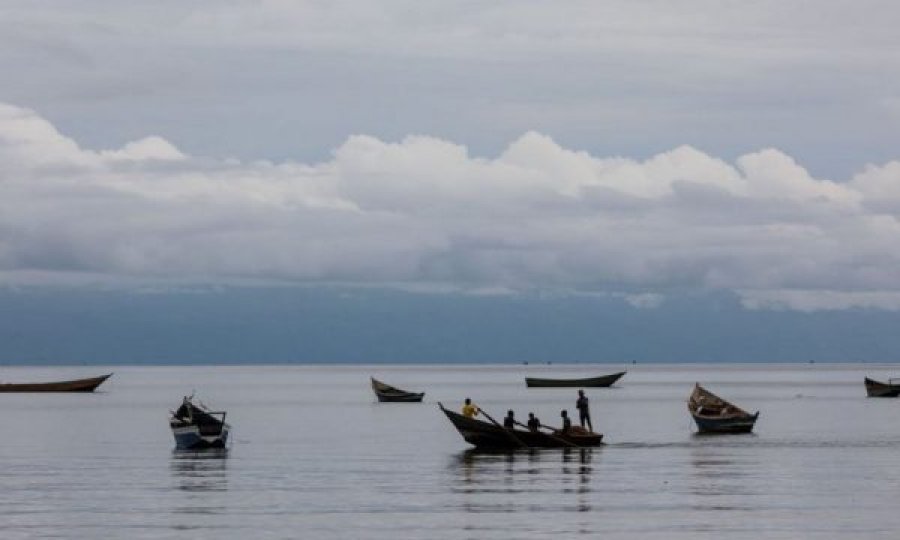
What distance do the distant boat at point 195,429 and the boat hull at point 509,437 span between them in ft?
41.3

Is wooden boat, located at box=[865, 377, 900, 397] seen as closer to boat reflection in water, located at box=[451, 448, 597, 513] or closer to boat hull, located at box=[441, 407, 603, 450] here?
boat reflection in water, located at box=[451, 448, 597, 513]

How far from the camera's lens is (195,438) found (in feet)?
263

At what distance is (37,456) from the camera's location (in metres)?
81.8

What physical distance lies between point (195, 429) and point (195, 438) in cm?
50

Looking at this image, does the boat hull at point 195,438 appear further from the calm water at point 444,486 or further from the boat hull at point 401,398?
the boat hull at point 401,398

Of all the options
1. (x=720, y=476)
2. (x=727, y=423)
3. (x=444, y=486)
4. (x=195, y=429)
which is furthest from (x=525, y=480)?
(x=727, y=423)

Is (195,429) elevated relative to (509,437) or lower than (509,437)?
elevated

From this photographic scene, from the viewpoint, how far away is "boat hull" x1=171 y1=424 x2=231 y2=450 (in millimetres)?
79812

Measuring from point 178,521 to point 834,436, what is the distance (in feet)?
190

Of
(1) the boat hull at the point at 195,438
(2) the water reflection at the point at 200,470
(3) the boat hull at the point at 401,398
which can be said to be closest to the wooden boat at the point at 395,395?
(3) the boat hull at the point at 401,398

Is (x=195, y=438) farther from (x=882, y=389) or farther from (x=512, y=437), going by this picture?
(x=882, y=389)

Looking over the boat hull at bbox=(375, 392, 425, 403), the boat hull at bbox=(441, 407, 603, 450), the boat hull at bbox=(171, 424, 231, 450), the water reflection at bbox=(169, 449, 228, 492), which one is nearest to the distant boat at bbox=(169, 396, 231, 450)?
the boat hull at bbox=(171, 424, 231, 450)

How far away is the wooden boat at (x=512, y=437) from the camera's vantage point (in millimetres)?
74750

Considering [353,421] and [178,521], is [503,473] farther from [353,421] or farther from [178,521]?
[353,421]
